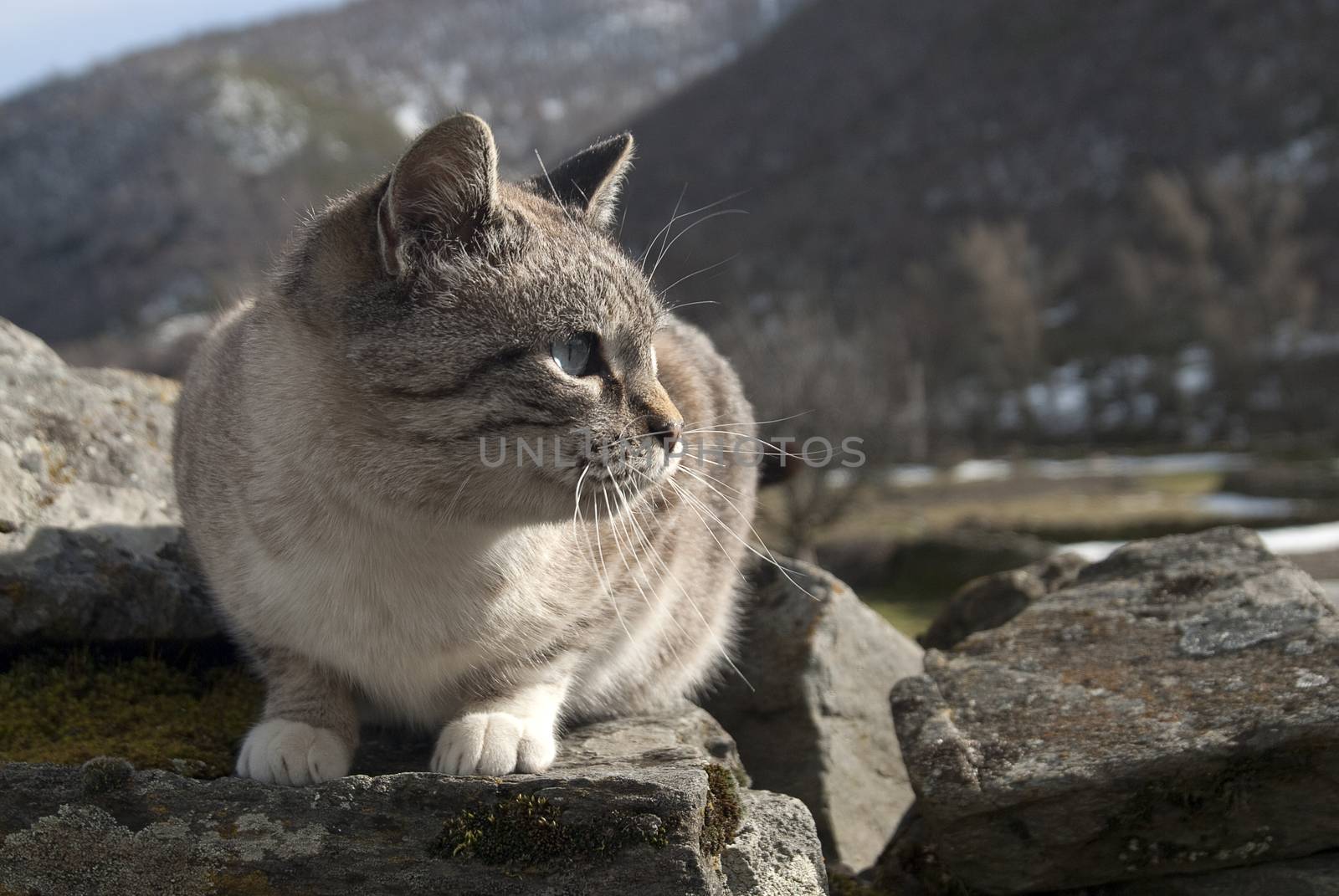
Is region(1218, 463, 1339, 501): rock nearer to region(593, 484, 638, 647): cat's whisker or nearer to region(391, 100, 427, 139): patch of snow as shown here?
region(593, 484, 638, 647): cat's whisker

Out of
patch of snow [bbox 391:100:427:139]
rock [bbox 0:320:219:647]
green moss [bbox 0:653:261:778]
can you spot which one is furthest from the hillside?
patch of snow [bbox 391:100:427:139]

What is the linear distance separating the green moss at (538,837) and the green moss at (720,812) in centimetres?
A: 29

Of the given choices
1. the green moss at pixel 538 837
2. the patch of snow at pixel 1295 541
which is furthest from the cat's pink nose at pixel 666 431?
the patch of snow at pixel 1295 541

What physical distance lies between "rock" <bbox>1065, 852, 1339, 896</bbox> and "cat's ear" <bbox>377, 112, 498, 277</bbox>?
346 centimetres

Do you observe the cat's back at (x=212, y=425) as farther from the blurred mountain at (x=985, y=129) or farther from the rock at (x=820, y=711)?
the blurred mountain at (x=985, y=129)

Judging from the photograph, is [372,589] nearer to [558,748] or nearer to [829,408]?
[558,748]

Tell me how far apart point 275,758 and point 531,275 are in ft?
6.11

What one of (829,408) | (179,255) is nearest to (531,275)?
(829,408)

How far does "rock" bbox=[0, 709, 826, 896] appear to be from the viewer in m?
2.98

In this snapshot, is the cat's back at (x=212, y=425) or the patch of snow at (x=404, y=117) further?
the patch of snow at (x=404, y=117)

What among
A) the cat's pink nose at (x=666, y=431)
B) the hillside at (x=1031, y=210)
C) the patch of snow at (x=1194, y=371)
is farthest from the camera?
the patch of snow at (x=1194, y=371)

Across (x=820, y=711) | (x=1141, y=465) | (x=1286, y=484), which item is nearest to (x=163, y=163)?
(x=1141, y=465)

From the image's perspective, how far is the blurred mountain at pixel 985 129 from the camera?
86125 millimetres

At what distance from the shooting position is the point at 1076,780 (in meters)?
3.57
